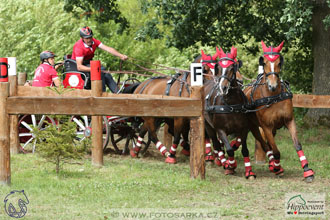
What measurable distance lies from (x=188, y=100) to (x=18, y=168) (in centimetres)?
327

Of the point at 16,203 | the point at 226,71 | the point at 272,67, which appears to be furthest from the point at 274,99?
the point at 16,203

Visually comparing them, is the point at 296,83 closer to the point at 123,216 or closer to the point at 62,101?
the point at 62,101

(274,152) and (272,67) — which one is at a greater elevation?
(272,67)

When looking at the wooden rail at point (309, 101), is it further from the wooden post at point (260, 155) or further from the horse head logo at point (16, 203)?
the horse head logo at point (16, 203)

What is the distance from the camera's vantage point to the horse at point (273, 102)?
10.3 m

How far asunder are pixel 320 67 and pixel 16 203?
38.2 ft

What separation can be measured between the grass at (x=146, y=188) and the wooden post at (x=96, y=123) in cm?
22

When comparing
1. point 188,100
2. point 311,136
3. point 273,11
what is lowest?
point 311,136

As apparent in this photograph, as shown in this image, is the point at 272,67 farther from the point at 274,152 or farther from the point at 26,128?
the point at 26,128

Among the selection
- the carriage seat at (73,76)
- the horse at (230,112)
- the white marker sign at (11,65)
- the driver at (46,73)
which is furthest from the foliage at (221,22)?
the white marker sign at (11,65)

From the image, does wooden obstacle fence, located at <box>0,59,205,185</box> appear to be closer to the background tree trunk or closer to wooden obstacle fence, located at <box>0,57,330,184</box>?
wooden obstacle fence, located at <box>0,57,330,184</box>

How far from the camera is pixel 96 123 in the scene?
11375mm

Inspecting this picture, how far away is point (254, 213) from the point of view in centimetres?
765

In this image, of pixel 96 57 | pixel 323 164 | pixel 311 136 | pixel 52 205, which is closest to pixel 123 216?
pixel 52 205
